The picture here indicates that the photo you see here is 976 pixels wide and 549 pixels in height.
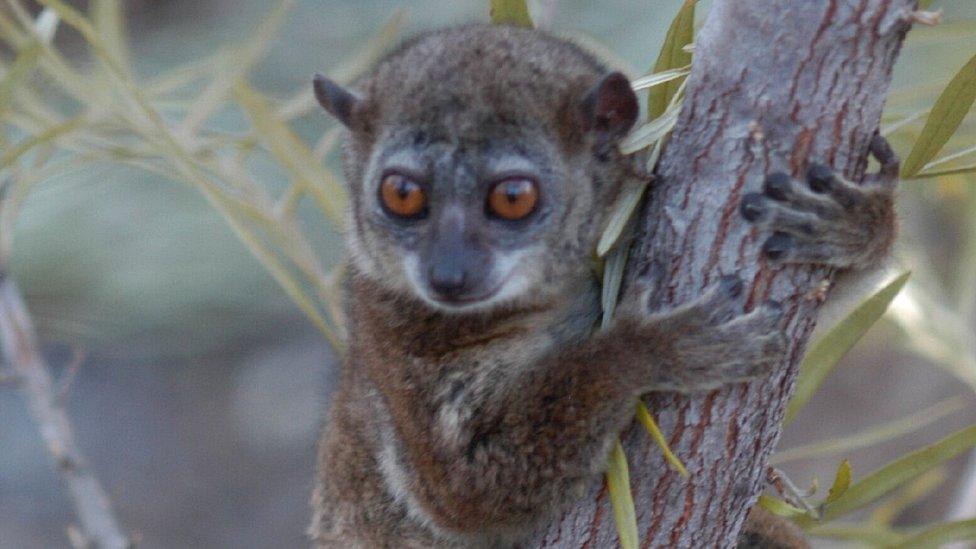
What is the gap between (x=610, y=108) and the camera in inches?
107

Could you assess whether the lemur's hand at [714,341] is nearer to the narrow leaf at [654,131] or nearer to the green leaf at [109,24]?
the narrow leaf at [654,131]

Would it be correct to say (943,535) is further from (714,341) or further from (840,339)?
(714,341)

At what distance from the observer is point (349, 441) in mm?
3219

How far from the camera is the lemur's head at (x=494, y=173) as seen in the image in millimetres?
2695

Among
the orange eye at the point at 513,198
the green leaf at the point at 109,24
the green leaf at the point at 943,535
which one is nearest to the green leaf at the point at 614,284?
the orange eye at the point at 513,198

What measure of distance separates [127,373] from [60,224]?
9.70 ft

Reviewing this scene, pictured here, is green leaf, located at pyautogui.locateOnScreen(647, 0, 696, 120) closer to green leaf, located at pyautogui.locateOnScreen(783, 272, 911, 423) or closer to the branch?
green leaf, located at pyautogui.locateOnScreen(783, 272, 911, 423)

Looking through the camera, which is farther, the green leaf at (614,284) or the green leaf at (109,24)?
the green leaf at (109,24)

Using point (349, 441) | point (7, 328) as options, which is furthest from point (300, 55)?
point (349, 441)

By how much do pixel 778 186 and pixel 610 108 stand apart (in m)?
0.63

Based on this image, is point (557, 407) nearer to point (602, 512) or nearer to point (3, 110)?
point (602, 512)

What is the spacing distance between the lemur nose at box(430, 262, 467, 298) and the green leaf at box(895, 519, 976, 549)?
59.1 inches

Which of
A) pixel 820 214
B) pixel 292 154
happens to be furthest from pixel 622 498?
pixel 292 154

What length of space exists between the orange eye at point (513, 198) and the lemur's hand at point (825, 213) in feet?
2.12
